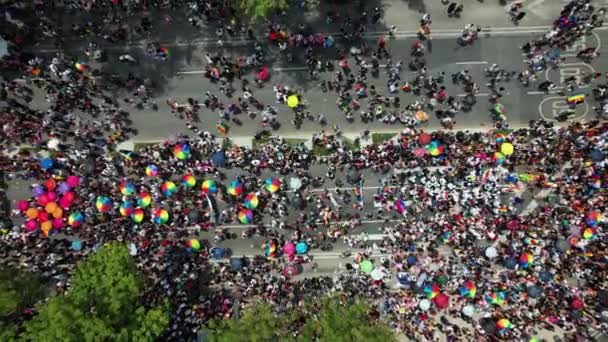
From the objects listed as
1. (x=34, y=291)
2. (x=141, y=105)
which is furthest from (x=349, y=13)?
(x=34, y=291)

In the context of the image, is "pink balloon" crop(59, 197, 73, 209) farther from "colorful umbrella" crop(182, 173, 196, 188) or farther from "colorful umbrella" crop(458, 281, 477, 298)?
"colorful umbrella" crop(458, 281, 477, 298)

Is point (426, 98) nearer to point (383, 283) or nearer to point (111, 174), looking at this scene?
point (383, 283)

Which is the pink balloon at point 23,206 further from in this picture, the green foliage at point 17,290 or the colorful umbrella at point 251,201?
the colorful umbrella at point 251,201

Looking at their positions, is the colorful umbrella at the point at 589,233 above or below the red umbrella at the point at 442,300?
above

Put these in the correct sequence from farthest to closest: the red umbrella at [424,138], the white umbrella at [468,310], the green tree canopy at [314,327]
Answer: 1. the red umbrella at [424,138]
2. the white umbrella at [468,310]
3. the green tree canopy at [314,327]

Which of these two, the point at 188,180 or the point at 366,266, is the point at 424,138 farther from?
the point at 188,180

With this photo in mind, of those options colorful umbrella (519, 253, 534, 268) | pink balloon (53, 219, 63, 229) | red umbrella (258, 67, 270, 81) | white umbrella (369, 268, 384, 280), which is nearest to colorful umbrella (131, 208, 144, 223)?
pink balloon (53, 219, 63, 229)

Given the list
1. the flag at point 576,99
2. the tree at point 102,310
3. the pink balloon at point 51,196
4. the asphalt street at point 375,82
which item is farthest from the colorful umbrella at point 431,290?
the pink balloon at point 51,196
